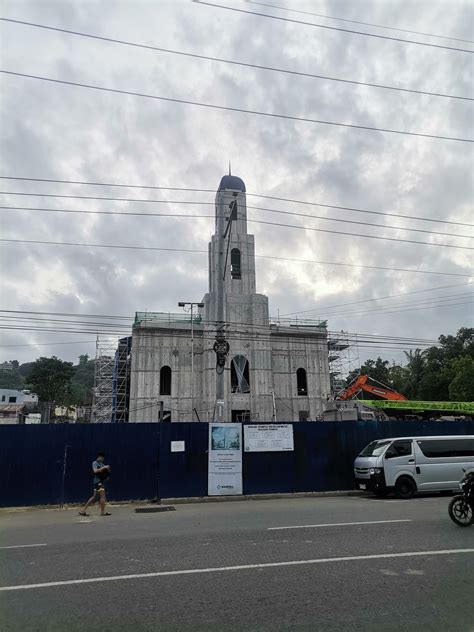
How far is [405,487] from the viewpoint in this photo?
48.9 ft

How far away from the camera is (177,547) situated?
779cm

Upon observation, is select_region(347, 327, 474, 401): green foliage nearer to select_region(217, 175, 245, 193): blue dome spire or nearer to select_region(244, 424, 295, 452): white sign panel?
select_region(217, 175, 245, 193): blue dome spire

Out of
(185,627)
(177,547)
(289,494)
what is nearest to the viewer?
(185,627)

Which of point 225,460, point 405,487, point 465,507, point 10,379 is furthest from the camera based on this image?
point 10,379

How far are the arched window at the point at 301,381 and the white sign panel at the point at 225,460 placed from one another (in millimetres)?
30636

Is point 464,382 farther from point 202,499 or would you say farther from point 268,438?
point 202,499

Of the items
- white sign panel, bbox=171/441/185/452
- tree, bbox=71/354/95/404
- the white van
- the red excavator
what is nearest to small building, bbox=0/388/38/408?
tree, bbox=71/354/95/404

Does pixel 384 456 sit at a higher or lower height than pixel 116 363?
lower

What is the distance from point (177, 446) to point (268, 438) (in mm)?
3132

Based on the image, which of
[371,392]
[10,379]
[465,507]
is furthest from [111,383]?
[10,379]

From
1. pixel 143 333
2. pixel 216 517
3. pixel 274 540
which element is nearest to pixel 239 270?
pixel 143 333

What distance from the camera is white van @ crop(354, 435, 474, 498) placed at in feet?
48.9

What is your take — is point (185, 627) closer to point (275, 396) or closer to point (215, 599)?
point (215, 599)

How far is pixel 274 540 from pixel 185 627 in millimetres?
3915
